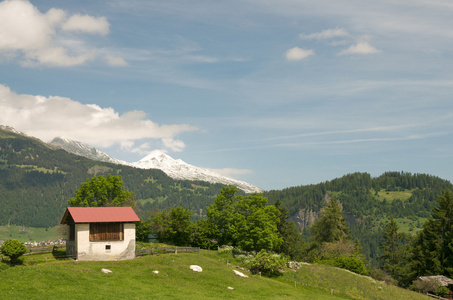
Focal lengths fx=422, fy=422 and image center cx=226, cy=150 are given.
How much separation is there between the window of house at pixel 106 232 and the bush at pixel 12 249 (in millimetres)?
11067

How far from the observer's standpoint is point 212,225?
100750 millimetres

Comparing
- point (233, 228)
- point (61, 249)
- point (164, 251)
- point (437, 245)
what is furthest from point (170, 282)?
point (437, 245)

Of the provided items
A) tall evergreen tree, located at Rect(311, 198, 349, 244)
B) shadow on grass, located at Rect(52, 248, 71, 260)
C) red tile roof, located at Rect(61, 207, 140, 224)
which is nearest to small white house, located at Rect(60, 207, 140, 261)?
red tile roof, located at Rect(61, 207, 140, 224)

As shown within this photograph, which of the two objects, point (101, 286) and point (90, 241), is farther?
point (90, 241)

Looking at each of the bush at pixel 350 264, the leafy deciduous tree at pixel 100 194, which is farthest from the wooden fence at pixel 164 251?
the bush at pixel 350 264

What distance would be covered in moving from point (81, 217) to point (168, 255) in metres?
16.3

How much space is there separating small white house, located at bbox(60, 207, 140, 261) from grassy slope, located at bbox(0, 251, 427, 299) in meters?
4.08

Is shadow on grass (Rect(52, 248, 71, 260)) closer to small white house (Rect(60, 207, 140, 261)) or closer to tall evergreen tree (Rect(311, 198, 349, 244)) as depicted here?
small white house (Rect(60, 207, 140, 261))

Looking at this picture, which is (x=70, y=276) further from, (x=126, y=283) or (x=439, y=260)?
(x=439, y=260)

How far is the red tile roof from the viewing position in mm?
68519

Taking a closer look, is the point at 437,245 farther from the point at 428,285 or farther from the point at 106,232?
the point at 106,232

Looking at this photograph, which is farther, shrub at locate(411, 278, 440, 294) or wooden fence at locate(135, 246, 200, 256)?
shrub at locate(411, 278, 440, 294)

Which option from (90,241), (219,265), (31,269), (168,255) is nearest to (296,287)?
(219,265)

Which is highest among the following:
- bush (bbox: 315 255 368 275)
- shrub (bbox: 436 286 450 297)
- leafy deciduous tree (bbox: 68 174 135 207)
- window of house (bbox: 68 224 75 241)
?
leafy deciduous tree (bbox: 68 174 135 207)
